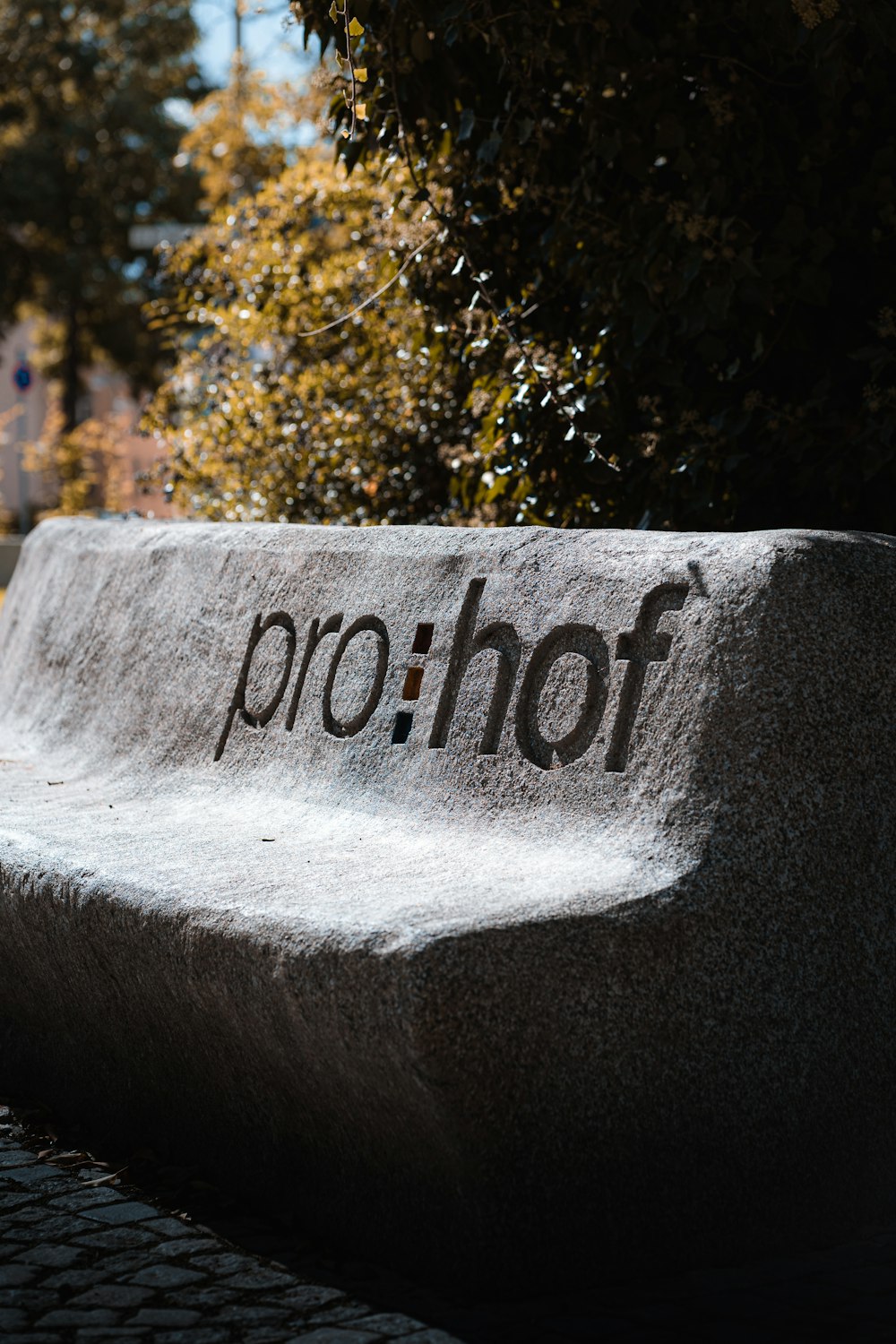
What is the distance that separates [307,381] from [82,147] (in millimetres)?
27382

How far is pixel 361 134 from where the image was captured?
530 centimetres

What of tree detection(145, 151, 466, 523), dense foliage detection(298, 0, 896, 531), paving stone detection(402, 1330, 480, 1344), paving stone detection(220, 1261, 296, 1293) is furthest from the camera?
tree detection(145, 151, 466, 523)

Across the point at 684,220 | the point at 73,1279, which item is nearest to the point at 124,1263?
the point at 73,1279

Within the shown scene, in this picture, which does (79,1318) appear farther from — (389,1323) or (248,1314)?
(389,1323)

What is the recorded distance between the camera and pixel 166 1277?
9.21 ft

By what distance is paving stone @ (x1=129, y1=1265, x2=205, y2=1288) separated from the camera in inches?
109

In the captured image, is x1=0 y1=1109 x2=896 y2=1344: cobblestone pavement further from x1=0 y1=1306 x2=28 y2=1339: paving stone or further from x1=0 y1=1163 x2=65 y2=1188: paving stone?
x1=0 y1=1163 x2=65 y2=1188: paving stone

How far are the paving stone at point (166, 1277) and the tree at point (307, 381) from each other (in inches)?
162

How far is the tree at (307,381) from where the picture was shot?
6988mm

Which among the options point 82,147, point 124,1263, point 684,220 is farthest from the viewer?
point 82,147

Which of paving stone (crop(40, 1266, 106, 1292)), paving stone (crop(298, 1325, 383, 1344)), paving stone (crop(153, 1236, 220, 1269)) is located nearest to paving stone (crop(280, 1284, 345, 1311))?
paving stone (crop(298, 1325, 383, 1344))

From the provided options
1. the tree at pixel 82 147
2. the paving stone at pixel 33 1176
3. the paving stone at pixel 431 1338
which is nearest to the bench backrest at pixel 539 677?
the paving stone at pixel 431 1338

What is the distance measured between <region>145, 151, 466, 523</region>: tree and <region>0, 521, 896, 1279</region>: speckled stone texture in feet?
10.4

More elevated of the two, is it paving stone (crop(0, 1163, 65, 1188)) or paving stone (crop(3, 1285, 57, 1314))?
paving stone (crop(0, 1163, 65, 1188))
